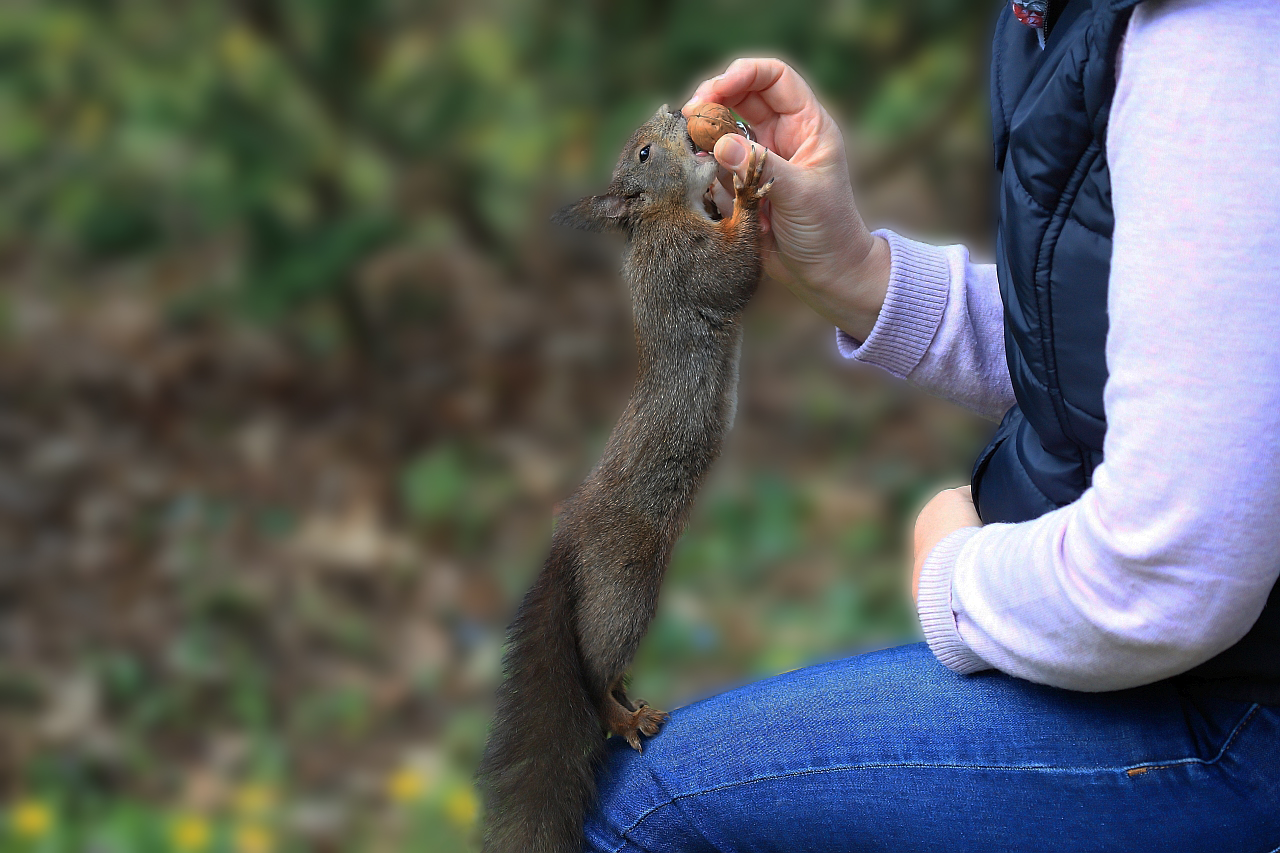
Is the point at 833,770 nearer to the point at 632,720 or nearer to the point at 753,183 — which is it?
the point at 632,720

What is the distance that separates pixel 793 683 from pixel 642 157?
0.72m

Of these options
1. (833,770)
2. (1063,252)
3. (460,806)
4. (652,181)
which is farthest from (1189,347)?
(460,806)

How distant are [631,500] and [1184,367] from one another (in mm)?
639

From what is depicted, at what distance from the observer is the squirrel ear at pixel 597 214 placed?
1.45m

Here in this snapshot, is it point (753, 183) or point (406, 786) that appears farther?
point (406, 786)

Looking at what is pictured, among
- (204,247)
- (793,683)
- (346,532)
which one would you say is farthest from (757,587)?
(204,247)

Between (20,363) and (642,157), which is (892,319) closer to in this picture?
(642,157)

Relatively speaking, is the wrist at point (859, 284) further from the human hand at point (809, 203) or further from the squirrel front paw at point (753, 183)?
the squirrel front paw at point (753, 183)

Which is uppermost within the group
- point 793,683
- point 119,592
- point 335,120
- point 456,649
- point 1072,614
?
point 335,120

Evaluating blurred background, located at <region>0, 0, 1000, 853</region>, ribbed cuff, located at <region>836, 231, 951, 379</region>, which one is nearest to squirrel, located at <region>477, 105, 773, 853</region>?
ribbed cuff, located at <region>836, 231, 951, 379</region>

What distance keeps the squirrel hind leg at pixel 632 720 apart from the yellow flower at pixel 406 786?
1022 mm

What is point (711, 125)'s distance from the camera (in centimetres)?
121

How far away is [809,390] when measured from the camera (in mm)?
2900

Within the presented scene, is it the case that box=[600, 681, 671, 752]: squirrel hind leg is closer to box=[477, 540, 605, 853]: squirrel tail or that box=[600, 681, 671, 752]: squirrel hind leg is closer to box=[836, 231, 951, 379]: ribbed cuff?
box=[477, 540, 605, 853]: squirrel tail
